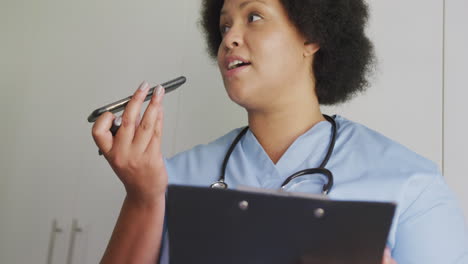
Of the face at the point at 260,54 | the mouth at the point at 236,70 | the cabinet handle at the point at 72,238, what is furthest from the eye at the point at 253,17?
the cabinet handle at the point at 72,238

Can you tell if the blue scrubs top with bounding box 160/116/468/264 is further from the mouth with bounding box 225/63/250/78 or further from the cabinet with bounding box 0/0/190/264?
the cabinet with bounding box 0/0/190/264

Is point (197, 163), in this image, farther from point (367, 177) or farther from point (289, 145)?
point (367, 177)

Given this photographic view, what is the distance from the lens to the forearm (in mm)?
775

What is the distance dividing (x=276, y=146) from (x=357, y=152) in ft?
0.50

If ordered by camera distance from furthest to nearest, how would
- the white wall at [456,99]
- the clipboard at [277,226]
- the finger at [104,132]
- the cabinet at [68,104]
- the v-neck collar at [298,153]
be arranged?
the cabinet at [68,104]
the white wall at [456,99]
the v-neck collar at [298,153]
the finger at [104,132]
the clipboard at [277,226]

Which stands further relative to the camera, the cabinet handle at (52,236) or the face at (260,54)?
the cabinet handle at (52,236)

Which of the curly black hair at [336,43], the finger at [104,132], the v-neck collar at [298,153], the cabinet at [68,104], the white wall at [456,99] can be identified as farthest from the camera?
the cabinet at [68,104]

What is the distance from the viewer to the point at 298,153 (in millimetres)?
863

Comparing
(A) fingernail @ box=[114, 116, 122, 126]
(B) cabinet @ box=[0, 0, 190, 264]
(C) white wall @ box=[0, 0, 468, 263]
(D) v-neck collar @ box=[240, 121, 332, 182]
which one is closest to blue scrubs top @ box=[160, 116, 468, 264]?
(D) v-neck collar @ box=[240, 121, 332, 182]

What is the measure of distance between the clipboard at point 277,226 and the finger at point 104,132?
226 mm

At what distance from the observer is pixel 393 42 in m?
1.22

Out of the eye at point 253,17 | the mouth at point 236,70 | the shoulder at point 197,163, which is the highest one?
the eye at point 253,17

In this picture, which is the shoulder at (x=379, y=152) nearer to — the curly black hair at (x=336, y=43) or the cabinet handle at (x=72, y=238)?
the curly black hair at (x=336, y=43)

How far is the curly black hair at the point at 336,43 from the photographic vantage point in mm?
958
